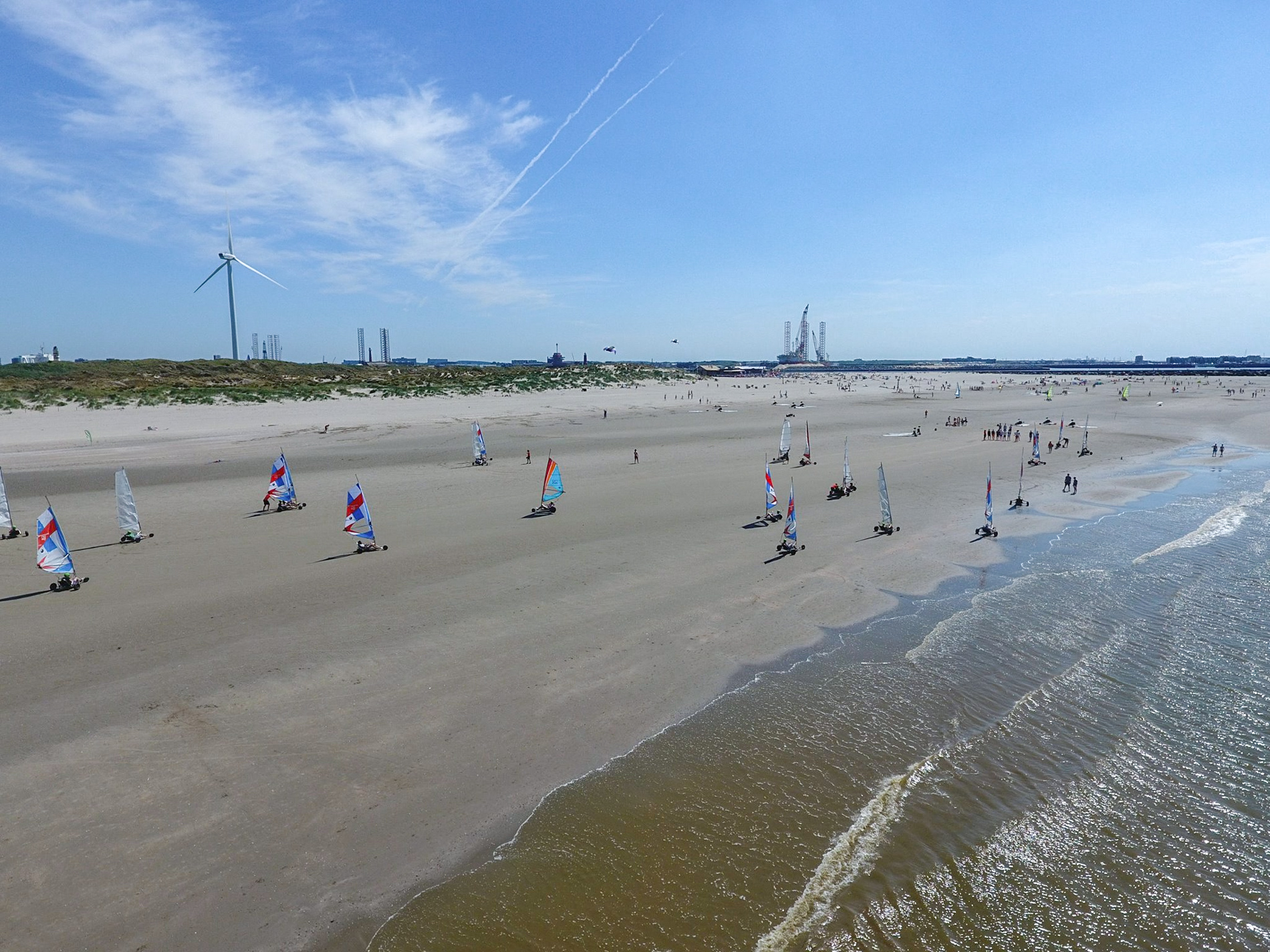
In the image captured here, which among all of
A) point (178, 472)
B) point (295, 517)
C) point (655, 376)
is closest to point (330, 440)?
point (178, 472)

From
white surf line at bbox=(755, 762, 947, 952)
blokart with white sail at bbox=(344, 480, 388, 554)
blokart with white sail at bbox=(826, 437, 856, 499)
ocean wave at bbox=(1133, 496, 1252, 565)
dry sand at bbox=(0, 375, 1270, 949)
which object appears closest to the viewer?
white surf line at bbox=(755, 762, 947, 952)

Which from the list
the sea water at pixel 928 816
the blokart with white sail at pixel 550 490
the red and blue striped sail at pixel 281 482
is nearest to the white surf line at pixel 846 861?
the sea water at pixel 928 816

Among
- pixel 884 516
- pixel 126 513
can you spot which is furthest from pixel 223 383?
pixel 884 516

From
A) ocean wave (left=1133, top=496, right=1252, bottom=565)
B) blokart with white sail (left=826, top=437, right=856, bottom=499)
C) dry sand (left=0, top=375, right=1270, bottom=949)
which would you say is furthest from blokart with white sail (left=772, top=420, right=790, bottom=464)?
ocean wave (left=1133, top=496, right=1252, bottom=565)

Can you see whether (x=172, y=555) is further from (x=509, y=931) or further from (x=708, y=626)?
(x=509, y=931)

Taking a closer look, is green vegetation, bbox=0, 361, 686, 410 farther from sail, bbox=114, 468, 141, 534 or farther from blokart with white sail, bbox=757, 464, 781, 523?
blokart with white sail, bbox=757, 464, 781, 523

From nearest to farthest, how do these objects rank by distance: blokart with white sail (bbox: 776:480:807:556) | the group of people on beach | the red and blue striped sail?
blokart with white sail (bbox: 776:480:807:556) < the red and blue striped sail < the group of people on beach

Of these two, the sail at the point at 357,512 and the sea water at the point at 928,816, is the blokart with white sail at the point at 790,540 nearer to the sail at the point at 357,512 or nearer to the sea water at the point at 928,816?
the sea water at the point at 928,816
